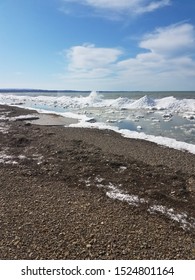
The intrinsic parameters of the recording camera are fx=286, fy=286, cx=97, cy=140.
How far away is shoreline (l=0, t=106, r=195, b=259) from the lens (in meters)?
6.56

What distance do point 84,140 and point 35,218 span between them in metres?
10.4

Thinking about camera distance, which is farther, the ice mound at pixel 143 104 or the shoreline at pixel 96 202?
the ice mound at pixel 143 104

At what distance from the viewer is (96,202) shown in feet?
29.5

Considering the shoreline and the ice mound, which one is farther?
the ice mound

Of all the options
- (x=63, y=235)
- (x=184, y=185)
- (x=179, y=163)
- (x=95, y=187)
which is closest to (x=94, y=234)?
(x=63, y=235)

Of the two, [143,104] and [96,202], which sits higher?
[143,104]

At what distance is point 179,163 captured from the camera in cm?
1318

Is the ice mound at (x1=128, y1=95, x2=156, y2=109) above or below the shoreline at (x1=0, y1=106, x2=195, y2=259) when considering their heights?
above

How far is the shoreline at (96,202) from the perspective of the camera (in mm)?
6559

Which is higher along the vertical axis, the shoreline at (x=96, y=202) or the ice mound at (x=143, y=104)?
the ice mound at (x=143, y=104)

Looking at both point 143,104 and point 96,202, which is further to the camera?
point 143,104

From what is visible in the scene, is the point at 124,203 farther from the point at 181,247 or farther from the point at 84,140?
the point at 84,140

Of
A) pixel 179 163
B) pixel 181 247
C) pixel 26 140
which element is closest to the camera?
pixel 181 247
